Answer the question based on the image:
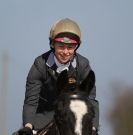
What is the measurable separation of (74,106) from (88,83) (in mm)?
953

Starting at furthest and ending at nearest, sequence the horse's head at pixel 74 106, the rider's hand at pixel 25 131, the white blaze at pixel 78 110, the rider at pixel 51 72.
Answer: the rider at pixel 51 72
the rider's hand at pixel 25 131
the horse's head at pixel 74 106
the white blaze at pixel 78 110

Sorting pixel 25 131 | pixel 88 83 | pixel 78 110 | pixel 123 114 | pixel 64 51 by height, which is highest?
pixel 64 51

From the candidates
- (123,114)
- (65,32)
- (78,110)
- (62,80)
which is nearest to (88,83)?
(62,80)

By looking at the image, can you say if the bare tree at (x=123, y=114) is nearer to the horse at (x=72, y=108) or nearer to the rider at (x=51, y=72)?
the rider at (x=51, y=72)

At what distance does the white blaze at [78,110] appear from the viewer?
44.1 ft

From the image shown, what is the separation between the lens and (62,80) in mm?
14422

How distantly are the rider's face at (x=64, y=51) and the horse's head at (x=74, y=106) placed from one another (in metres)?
0.62

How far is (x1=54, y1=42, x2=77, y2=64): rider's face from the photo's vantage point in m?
15.4

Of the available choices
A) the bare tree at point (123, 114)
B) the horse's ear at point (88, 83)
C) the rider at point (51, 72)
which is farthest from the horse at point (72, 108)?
the bare tree at point (123, 114)

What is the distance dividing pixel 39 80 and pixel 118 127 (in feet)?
228

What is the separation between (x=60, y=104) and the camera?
555 inches

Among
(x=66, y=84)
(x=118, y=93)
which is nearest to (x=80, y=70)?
(x=66, y=84)

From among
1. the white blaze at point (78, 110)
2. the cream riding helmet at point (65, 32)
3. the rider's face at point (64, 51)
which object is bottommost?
the white blaze at point (78, 110)

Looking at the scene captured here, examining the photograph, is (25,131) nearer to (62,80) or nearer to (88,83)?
(62,80)
